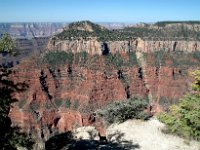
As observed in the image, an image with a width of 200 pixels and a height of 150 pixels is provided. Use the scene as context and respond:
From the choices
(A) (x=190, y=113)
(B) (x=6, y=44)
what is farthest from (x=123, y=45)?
(B) (x=6, y=44)

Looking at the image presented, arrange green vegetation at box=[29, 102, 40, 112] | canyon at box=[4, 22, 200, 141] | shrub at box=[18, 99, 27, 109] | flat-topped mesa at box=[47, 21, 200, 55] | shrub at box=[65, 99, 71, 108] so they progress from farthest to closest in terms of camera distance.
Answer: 1. flat-topped mesa at box=[47, 21, 200, 55]
2. shrub at box=[65, 99, 71, 108]
3. green vegetation at box=[29, 102, 40, 112]
4. shrub at box=[18, 99, 27, 109]
5. canyon at box=[4, 22, 200, 141]

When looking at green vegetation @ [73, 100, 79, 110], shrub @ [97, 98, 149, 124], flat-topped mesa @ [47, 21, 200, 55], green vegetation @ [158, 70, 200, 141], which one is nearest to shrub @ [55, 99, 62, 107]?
green vegetation @ [73, 100, 79, 110]

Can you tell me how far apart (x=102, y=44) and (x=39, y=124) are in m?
30.8

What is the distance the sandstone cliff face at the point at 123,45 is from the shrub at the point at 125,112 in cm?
7705

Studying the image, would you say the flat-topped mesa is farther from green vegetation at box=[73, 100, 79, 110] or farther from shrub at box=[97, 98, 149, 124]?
shrub at box=[97, 98, 149, 124]

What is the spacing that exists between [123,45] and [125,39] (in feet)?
7.89

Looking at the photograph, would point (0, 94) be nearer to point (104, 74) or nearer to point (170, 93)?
point (104, 74)

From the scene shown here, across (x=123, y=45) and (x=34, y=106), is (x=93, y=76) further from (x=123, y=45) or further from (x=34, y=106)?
(x=34, y=106)

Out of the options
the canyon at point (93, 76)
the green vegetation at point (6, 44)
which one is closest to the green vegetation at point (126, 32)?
the canyon at point (93, 76)

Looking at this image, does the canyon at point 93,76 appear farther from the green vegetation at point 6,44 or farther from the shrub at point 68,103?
the green vegetation at point 6,44

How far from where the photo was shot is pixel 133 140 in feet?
84.0

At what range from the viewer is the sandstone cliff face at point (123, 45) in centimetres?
10938

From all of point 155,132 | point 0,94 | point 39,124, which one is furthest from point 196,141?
point 39,124

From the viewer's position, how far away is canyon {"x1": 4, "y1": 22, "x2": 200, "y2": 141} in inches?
3691
